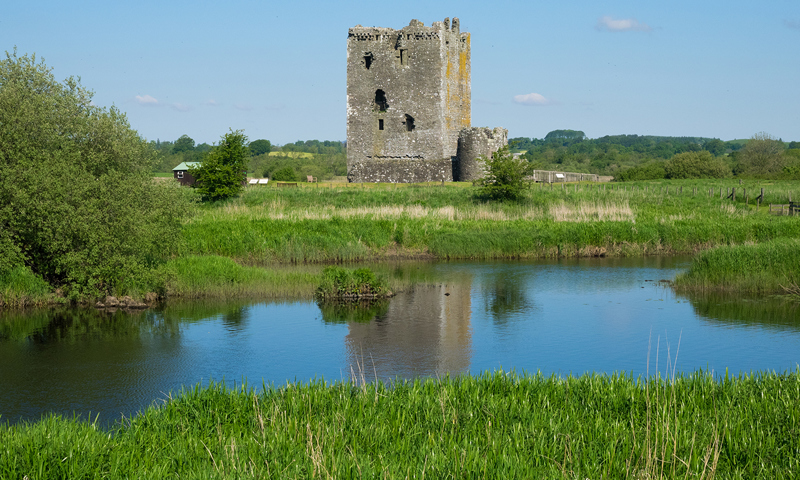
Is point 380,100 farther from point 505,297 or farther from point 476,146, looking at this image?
point 505,297

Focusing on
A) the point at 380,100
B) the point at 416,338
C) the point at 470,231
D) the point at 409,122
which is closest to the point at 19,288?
the point at 416,338

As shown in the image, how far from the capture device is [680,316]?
16.7 meters

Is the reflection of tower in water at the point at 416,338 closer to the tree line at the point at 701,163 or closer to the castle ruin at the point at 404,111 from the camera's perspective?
the tree line at the point at 701,163

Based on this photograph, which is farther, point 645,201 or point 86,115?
point 645,201

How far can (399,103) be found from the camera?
47.7 meters

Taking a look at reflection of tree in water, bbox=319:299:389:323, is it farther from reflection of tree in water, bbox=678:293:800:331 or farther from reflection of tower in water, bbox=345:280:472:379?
reflection of tree in water, bbox=678:293:800:331

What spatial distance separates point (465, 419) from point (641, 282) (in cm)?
1442

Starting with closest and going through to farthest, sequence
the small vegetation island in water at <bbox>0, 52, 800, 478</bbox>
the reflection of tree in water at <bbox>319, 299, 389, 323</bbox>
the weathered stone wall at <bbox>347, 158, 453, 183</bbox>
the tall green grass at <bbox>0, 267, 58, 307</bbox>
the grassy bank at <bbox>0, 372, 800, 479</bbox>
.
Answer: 1. the grassy bank at <bbox>0, 372, 800, 479</bbox>
2. the small vegetation island in water at <bbox>0, 52, 800, 478</bbox>
3. the reflection of tree in water at <bbox>319, 299, 389, 323</bbox>
4. the tall green grass at <bbox>0, 267, 58, 307</bbox>
5. the weathered stone wall at <bbox>347, 158, 453, 183</bbox>

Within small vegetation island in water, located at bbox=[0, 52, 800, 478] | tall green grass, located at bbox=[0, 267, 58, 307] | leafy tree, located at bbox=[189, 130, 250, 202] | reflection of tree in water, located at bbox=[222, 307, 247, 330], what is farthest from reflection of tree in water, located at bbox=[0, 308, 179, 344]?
leafy tree, located at bbox=[189, 130, 250, 202]

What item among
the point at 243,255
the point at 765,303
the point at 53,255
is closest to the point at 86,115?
the point at 53,255

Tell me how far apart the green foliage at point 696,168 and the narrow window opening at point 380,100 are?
1099 inches

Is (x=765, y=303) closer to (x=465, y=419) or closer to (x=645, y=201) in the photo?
(x=465, y=419)

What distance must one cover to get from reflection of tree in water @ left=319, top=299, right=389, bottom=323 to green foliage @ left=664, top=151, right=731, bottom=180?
166 feet

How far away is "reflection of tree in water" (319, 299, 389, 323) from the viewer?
16750 mm
